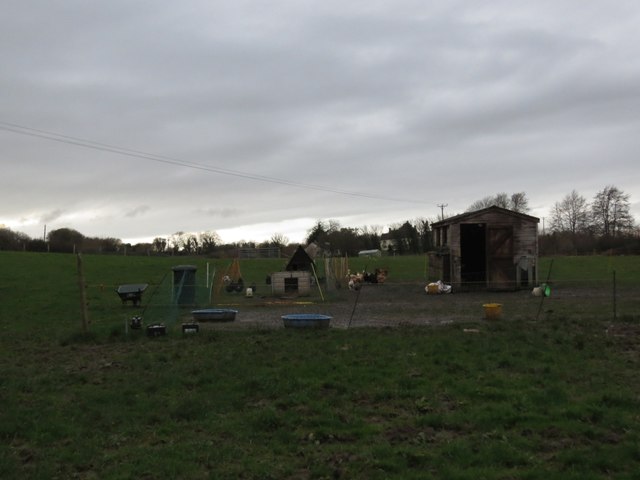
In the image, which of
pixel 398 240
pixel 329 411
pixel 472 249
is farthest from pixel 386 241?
pixel 329 411

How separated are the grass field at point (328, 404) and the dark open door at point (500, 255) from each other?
14.0m

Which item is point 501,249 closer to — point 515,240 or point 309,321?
point 515,240

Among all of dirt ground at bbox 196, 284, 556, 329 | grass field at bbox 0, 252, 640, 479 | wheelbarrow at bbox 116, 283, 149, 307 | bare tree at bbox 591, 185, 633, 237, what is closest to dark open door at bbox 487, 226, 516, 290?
dirt ground at bbox 196, 284, 556, 329

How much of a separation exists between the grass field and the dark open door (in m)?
14.0

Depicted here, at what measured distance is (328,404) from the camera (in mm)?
7027

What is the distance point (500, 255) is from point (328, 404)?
21.8 metres

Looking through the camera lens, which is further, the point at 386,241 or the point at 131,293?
the point at 386,241

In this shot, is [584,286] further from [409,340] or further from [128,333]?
[128,333]

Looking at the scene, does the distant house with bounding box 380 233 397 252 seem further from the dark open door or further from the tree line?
the dark open door

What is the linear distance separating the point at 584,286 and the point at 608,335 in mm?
17558

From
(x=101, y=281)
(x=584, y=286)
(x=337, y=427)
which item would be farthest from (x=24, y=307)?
(x=584, y=286)

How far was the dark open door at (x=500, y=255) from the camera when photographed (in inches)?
1064

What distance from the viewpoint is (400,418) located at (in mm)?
6449

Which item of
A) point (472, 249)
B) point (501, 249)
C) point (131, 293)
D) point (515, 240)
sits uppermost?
point (515, 240)
